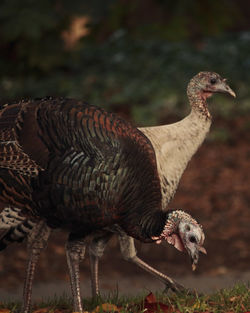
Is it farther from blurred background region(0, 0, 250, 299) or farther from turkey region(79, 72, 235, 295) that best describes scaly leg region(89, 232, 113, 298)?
blurred background region(0, 0, 250, 299)

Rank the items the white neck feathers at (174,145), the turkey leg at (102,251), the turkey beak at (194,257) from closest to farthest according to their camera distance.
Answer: the turkey beak at (194,257), the white neck feathers at (174,145), the turkey leg at (102,251)

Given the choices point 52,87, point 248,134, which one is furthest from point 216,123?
point 52,87

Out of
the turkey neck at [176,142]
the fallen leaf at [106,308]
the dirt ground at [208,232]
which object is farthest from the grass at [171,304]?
the dirt ground at [208,232]

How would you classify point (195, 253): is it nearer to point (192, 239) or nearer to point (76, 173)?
point (192, 239)

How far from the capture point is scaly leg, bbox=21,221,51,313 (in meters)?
4.79

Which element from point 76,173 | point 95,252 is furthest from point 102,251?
point 76,173

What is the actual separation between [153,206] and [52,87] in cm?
880

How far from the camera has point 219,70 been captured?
13578 mm

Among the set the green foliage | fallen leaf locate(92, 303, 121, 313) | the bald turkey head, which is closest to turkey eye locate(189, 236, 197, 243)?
the bald turkey head

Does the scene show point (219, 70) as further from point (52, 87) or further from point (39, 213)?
point (39, 213)

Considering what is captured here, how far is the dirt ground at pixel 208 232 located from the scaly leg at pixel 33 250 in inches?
82.0

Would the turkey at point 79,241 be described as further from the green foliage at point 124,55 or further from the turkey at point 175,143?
the green foliage at point 124,55

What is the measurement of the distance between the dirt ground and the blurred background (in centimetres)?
1

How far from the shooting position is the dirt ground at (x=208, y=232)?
811 centimetres
